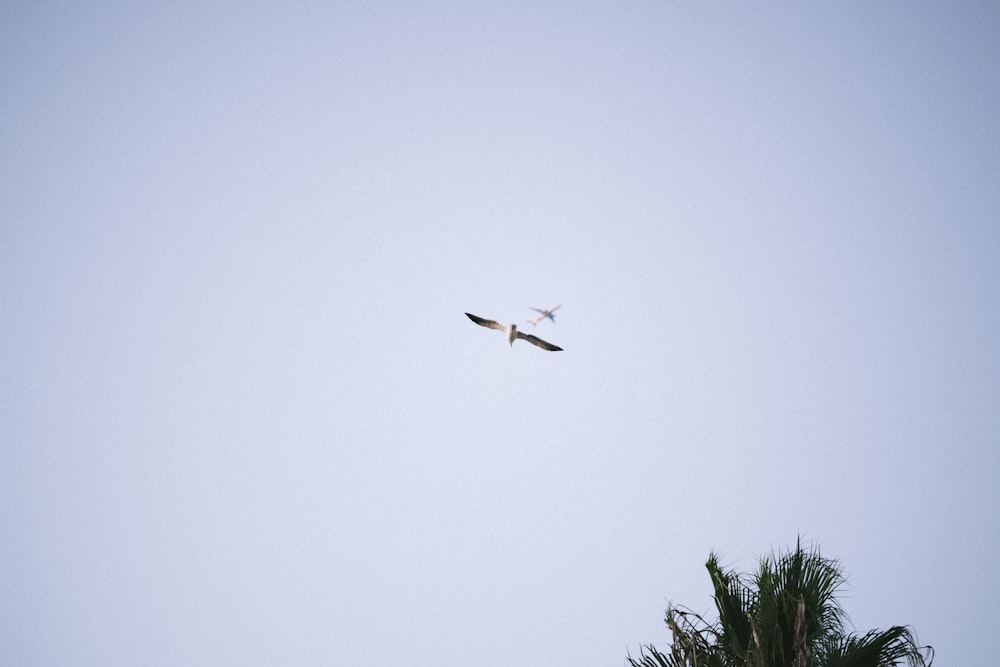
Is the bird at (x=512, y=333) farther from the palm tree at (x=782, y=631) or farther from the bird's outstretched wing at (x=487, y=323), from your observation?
the palm tree at (x=782, y=631)

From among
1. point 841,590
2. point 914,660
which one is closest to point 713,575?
point 841,590

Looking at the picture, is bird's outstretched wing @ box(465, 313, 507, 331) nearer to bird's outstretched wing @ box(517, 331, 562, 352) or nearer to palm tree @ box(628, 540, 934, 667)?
bird's outstretched wing @ box(517, 331, 562, 352)

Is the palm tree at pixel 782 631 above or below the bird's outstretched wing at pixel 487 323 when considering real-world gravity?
below

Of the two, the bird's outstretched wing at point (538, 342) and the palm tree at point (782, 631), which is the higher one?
the bird's outstretched wing at point (538, 342)

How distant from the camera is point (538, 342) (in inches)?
508

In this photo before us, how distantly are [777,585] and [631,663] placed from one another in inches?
92.9

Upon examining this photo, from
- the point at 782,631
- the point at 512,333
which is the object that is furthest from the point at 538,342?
the point at 782,631

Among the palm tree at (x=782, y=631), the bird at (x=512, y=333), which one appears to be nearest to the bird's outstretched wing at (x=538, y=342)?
the bird at (x=512, y=333)

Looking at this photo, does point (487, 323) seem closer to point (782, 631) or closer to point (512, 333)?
point (512, 333)

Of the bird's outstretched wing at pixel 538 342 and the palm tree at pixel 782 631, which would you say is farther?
the bird's outstretched wing at pixel 538 342

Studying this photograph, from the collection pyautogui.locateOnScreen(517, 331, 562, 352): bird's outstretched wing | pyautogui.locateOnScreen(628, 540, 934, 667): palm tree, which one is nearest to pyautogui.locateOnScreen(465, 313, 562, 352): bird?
pyautogui.locateOnScreen(517, 331, 562, 352): bird's outstretched wing

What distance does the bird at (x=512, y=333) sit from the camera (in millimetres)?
12469

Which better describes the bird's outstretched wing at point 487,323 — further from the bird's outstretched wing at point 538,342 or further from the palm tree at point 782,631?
the palm tree at point 782,631

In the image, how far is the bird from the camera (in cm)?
1247
